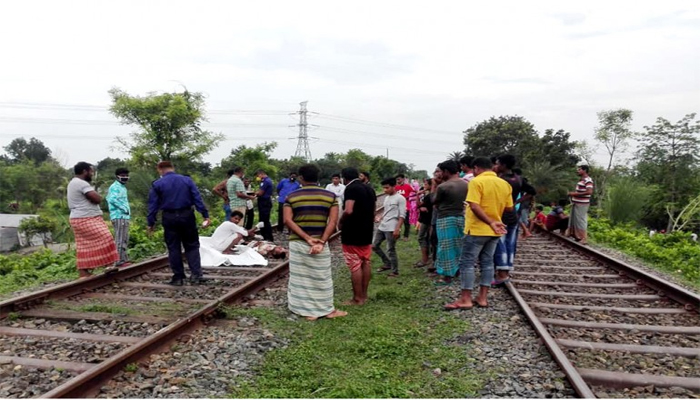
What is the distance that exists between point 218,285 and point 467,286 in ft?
10.3

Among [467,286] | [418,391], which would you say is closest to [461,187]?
[467,286]

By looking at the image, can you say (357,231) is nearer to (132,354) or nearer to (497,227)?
(497,227)

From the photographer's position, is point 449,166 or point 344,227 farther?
point 449,166

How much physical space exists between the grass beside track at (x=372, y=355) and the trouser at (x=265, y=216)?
432 cm

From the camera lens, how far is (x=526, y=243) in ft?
32.5

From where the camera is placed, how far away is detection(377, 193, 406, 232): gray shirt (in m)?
6.71

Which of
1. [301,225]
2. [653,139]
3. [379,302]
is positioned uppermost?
[653,139]

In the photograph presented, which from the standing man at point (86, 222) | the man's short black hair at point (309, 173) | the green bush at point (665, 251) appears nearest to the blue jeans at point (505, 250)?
the man's short black hair at point (309, 173)

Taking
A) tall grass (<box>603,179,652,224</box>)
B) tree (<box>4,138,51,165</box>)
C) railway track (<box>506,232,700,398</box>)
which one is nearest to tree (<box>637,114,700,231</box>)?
tall grass (<box>603,179,652,224</box>)

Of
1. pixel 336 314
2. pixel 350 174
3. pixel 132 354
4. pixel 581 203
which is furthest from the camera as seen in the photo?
pixel 581 203

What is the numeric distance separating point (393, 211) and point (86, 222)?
4185mm

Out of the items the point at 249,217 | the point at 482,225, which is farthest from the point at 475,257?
the point at 249,217

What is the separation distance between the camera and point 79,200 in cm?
616

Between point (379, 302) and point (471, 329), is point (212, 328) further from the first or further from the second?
point (471, 329)
